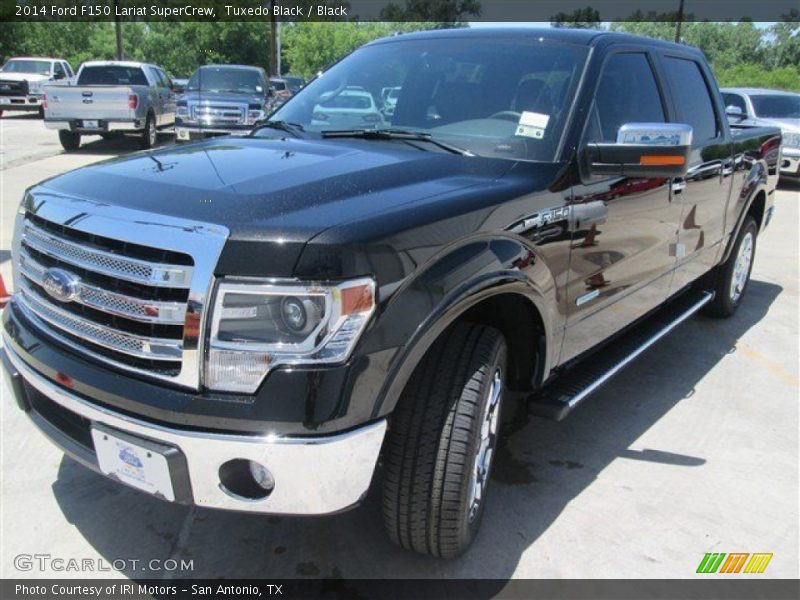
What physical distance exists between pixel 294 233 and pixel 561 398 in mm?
1542

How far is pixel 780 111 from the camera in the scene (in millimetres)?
13781

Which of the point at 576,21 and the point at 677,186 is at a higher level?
the point at 576,21

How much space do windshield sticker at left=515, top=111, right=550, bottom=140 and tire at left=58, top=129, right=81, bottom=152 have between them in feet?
46.4

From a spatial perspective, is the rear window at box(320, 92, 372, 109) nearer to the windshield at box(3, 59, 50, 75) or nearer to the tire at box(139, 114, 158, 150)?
the tire at box(139, 114, 158, 150)

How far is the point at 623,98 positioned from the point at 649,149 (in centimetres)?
85

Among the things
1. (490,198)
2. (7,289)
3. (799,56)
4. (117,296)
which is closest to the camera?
(117,296)

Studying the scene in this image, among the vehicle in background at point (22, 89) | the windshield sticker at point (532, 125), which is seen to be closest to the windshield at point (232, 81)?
the vehicle in background at point (22, 89)

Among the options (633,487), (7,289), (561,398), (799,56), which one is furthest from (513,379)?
(799,56)

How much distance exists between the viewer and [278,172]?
251cm

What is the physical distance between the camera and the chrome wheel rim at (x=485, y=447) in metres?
2.58

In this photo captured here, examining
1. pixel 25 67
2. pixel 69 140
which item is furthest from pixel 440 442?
pixel 25 67

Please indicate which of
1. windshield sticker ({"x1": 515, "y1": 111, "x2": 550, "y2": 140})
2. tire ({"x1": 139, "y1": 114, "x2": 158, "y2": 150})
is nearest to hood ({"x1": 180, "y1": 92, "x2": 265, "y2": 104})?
tire ({"x1": 139, "y1": 114, "x2": 158, "y2": 150})

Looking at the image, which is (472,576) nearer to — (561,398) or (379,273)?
(561,398)

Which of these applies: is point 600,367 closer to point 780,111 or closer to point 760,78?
point 780,111
